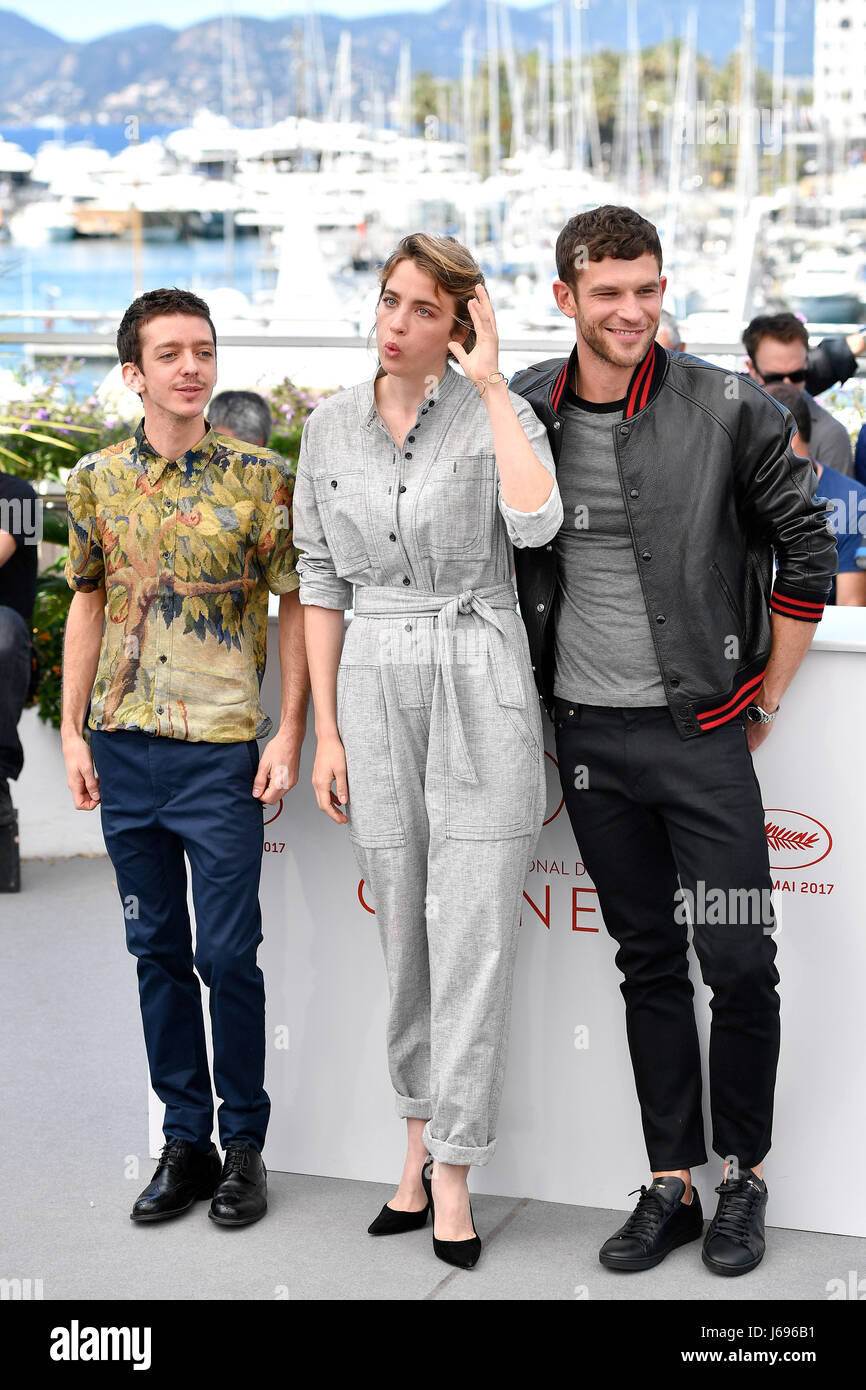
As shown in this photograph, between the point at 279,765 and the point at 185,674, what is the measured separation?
0.79 feet

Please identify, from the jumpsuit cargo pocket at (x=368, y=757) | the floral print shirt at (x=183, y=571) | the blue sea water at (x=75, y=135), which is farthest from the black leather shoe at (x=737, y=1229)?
the blue sea water at (x=75, y=135)

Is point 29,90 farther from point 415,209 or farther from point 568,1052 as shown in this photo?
point 568,1052

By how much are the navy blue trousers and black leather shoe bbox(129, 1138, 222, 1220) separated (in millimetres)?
30

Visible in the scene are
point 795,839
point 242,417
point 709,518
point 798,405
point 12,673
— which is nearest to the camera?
point 709,518

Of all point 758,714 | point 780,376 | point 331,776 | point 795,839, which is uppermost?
point 780,376

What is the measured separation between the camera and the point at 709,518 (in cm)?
266

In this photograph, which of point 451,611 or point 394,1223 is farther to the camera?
point 394,1223

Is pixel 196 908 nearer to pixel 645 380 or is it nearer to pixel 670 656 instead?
pixel 670 656

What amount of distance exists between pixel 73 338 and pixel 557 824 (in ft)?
15.7

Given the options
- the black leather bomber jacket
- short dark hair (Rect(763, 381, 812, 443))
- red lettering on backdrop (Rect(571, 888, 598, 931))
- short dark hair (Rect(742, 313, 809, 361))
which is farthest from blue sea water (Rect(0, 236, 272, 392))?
the black leather bomber jacket

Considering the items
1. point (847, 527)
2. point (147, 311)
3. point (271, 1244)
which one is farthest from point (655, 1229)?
point (847, 527)

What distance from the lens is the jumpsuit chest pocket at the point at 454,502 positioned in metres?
2.69

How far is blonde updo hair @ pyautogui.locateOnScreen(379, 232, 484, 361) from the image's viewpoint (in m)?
2.60

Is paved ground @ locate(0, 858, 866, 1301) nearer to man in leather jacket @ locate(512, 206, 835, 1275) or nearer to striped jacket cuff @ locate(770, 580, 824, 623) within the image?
man in leather jacket @ locate(512, 206, 835, 1275)
